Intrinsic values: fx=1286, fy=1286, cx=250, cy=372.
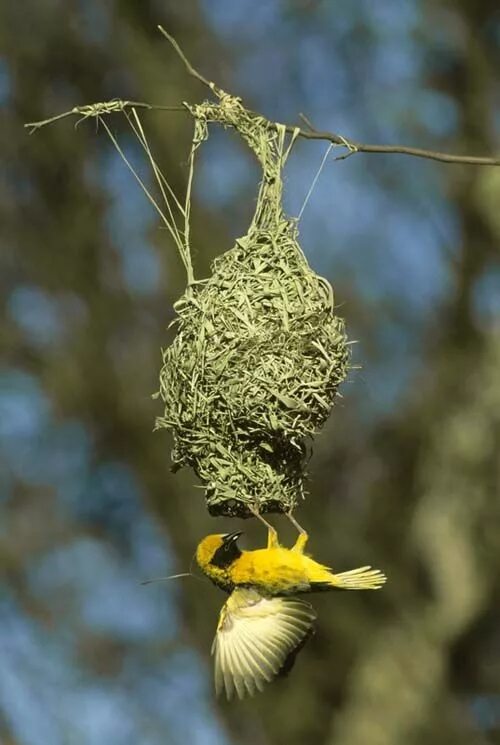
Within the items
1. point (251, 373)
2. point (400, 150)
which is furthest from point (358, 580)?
point (400, 150)

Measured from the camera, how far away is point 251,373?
3.22 metres

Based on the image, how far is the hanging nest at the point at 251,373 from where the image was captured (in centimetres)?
323

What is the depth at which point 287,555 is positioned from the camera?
3252 mm

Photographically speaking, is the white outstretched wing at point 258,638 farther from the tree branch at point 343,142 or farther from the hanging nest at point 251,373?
the tree branch at point 343,142

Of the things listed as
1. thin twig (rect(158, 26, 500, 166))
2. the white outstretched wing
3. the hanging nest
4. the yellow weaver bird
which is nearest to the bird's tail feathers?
the yellow weaver bird

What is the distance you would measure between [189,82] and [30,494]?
134 inches

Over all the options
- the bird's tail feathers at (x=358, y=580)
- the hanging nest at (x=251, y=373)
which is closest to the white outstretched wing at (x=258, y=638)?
the bird's tail feathers at (x=358, y=580)

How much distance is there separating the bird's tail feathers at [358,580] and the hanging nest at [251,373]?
23 cm

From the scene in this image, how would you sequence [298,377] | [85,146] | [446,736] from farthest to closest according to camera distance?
[446,736], [85,146], [298,377]

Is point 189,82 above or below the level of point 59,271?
above

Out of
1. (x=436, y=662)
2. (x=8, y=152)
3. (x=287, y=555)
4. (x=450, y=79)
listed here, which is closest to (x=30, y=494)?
(x=8, y=152)

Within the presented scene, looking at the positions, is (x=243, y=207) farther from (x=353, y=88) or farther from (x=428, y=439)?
(x=428, y=439)

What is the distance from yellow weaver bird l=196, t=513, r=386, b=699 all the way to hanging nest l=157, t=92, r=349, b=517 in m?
0.12

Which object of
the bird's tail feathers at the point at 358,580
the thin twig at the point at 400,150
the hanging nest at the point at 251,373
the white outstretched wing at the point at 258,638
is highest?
the thin twig at the point at 400,150
